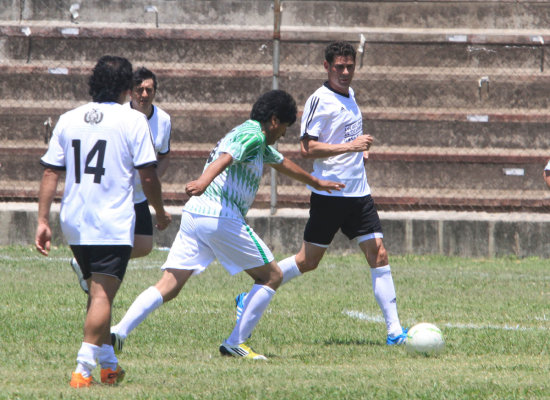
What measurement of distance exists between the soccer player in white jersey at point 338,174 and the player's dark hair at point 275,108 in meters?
1.05

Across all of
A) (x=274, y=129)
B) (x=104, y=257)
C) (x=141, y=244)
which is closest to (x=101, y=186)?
(x=104, y=257)

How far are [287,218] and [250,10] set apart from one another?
5056 mm

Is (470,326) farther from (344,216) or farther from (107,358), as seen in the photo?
(107,358)

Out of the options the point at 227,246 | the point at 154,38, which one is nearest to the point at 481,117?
the point at 154,38

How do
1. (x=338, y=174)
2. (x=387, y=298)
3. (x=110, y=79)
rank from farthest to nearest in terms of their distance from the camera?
(x=338, y=174)
(x=387, y=298)
(x=110, y=79)

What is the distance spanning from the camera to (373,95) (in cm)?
1536

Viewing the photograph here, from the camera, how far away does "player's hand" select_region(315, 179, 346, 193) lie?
7035 millimetres

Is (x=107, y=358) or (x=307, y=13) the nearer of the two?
(x=107, y=358)

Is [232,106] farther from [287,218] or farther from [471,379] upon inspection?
[471,379]

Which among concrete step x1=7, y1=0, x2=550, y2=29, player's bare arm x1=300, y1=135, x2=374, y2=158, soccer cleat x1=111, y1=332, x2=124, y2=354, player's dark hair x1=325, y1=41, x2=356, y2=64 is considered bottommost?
soccer cleat x1=111, y1=332, x2=124, y2=354

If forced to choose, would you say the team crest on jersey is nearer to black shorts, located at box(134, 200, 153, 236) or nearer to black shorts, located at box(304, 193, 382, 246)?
black shorts, located at box(304, 193, 382, 246)

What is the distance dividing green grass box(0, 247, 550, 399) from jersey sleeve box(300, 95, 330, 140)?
1.57 meters

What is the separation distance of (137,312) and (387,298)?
2095mm

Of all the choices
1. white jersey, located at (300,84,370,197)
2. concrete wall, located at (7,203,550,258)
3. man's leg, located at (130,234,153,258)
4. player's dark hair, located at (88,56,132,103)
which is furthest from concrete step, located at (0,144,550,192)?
player's dark hair, located at (88,56,132,103)
